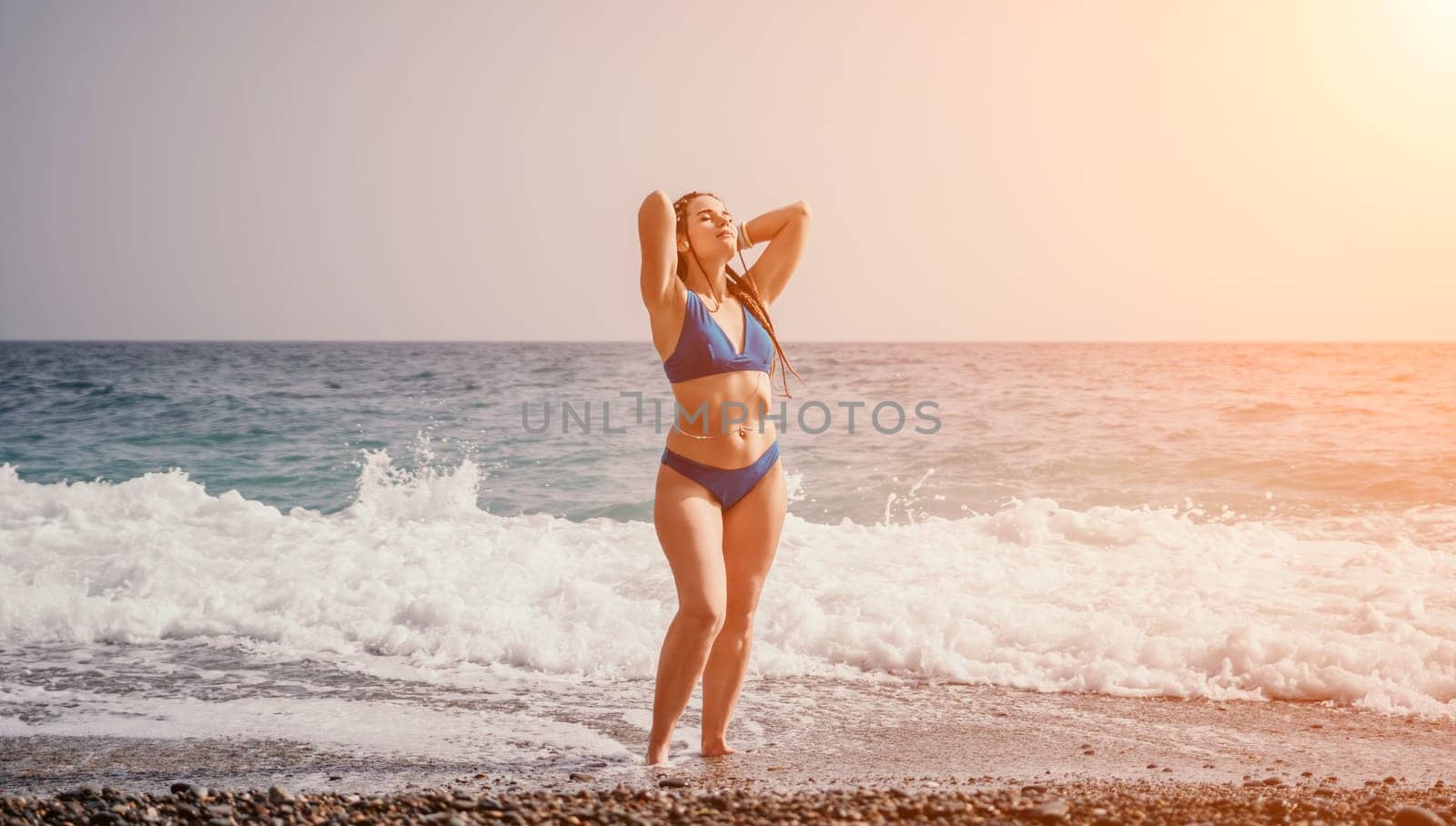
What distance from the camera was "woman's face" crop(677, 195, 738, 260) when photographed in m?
3.89

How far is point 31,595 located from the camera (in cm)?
716

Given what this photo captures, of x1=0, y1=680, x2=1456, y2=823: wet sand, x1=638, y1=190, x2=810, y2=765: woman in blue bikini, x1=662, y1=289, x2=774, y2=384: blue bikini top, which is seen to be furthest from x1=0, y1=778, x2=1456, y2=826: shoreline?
x1=662, y1=289, x2=774, y2=384: blue bikini top

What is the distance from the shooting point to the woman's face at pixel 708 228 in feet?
12.8

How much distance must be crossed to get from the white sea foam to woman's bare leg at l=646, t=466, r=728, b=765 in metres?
2.05

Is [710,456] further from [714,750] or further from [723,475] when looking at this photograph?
[714,750]

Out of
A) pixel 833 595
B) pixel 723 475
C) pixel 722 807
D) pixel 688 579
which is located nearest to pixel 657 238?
pixel 723 475

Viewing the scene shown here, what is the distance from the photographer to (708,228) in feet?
12.8

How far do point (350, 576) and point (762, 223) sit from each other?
4.80 meters

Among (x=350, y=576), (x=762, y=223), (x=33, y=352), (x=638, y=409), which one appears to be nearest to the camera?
(x=762, y=223)

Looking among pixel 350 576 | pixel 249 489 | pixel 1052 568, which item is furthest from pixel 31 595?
pixel 1052 568

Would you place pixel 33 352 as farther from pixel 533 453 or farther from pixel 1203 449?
pixel 1203 449

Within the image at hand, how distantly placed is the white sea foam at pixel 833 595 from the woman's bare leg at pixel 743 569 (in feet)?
5.91

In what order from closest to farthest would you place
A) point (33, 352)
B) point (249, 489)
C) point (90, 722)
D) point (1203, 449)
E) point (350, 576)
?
point (90, 722) → point (350, 576) → point (249, 489) → point (1203, 449) → point (33, 352)

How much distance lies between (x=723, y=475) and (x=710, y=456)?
9 centimetres
